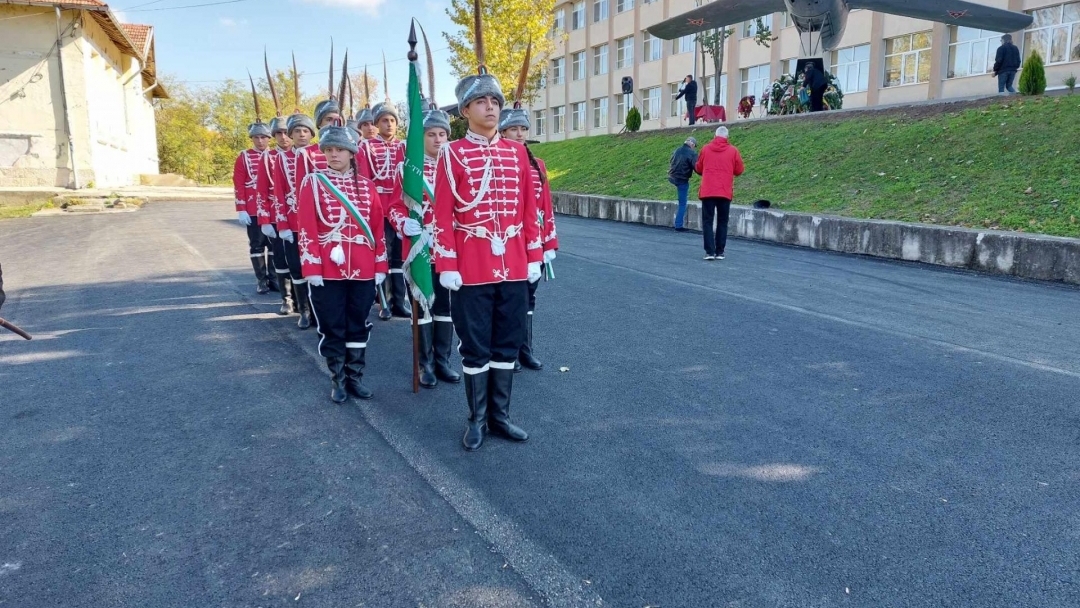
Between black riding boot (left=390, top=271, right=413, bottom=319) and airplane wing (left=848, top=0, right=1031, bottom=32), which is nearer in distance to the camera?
black riding boot (left=390, top=271, right=413, bottom=319)

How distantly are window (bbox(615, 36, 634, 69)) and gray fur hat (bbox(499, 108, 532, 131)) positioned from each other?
149 feet

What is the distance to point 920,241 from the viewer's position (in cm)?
1143

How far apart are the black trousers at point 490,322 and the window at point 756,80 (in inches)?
1443

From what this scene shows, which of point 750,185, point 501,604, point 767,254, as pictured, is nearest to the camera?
point 501,604

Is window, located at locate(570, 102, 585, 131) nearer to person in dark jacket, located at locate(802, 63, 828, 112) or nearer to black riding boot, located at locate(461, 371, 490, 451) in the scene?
person in dark jacket, located at locate(802, 63, 828, 112)

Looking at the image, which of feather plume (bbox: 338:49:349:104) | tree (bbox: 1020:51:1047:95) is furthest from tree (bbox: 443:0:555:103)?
feather plume (bbox: 338:49:349:104)

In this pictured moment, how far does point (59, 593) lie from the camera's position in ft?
9.46

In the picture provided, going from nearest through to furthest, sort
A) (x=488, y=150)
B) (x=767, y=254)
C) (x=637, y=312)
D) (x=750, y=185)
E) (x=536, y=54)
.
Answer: (x=488, y=150) < (x=637, y=312) < (x=767, y=254) < (x=750, y=185) < (x=536, y=54)

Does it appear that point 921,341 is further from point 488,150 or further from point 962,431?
point 488,150

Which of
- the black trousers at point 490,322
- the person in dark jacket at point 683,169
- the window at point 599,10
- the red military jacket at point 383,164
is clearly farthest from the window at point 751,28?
the black trousers at point 490,322

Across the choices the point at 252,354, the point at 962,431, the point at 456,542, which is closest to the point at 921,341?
the point at 962,431

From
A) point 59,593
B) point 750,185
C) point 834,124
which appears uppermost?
point 834,124

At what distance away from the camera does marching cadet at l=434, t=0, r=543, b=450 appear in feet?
13.9

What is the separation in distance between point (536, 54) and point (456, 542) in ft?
141
